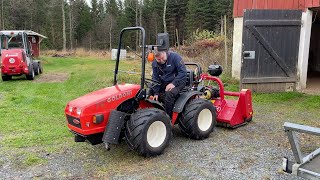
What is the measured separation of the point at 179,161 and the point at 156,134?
0.47 meters

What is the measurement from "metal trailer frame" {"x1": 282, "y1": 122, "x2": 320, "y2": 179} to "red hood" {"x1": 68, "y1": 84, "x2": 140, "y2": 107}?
231 cm

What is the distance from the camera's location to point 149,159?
171 inches

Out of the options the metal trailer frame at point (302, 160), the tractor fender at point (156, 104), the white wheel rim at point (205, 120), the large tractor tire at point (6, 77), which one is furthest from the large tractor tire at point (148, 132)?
the large tractor tire at point (6, 77)

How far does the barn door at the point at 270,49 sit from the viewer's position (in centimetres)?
866

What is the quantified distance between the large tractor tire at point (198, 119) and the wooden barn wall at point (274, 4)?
5314 mm

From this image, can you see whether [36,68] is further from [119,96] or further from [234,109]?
[119,96]

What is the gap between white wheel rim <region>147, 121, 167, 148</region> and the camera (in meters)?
4.34

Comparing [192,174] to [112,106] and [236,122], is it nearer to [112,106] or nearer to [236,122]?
[112,106]

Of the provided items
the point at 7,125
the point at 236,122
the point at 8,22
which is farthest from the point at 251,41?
the point at 8,22

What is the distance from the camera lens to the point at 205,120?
17.2ft

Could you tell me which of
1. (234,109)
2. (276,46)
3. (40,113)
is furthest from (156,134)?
(276,46)

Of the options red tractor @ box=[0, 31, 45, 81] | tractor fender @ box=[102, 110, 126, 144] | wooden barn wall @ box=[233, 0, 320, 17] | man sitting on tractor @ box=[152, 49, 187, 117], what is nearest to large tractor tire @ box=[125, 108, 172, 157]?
tractor fender @ box=[102, 110, 126, 144]

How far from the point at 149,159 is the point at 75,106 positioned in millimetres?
1179

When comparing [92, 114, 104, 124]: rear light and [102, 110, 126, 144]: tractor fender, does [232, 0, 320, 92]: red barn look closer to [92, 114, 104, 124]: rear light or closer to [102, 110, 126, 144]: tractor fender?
[102, 110, 126, 144]: tractor fender
